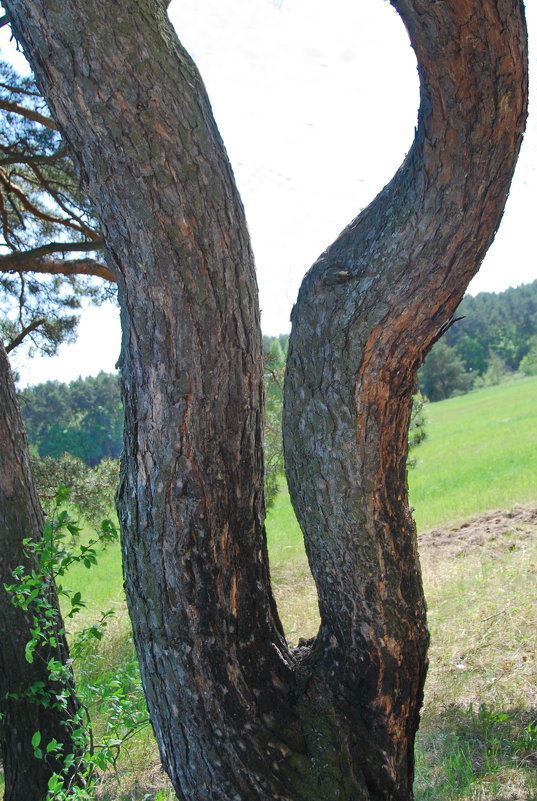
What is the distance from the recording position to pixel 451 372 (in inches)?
2574

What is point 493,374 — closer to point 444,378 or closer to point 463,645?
point 444,378

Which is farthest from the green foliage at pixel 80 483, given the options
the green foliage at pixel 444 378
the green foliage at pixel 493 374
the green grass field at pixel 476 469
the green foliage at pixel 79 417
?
the green foliage at pixel 493 374

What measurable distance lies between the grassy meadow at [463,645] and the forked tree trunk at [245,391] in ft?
3.46

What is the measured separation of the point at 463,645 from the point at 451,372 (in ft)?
204

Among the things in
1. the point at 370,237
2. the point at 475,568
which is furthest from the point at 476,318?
the point at 370,237

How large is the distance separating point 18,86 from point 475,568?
6.24 m

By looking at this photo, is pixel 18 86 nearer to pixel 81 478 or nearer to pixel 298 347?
pixel 81 478

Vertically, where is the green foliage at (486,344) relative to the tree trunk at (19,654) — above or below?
above

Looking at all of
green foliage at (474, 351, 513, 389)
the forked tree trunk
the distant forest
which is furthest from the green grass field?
green foliage at (474, 351, 513, 389)

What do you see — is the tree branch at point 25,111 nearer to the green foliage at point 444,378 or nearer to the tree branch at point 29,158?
the tree branch at point 29,158

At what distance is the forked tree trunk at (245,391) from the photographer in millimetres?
2279

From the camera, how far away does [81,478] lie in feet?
26.3

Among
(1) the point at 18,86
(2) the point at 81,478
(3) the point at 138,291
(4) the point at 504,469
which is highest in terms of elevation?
(1) the point at 18,86

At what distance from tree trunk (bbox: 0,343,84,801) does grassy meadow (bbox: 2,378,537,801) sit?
16.2 inches
